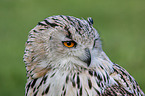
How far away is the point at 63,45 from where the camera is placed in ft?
11.4

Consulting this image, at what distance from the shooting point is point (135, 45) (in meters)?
7.20

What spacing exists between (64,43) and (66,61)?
0.20 m

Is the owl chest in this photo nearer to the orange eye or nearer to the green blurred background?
the orange eye

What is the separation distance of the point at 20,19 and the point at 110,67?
17.9ft

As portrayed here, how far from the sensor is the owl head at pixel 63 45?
3434 mm

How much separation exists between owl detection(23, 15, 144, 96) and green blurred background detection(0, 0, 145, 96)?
92.7 inches

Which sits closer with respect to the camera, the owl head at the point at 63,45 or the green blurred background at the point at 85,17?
the owl head at the point at 63,45

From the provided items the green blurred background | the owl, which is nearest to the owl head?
the owl

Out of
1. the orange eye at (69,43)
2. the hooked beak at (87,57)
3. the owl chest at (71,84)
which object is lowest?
the owl chest at (71,84)

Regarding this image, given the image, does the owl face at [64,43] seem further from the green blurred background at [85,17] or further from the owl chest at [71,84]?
the green blurred background at [85,17]

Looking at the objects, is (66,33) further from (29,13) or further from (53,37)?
(29,13)

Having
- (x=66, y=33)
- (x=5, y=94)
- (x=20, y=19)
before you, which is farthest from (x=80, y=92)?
(x=20, y=19)

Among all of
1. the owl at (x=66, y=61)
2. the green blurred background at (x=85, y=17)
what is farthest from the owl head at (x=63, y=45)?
the green blurred background at (x=85, y=17)

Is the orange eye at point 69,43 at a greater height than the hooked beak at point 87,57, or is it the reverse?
the orange eye at point 69,43
